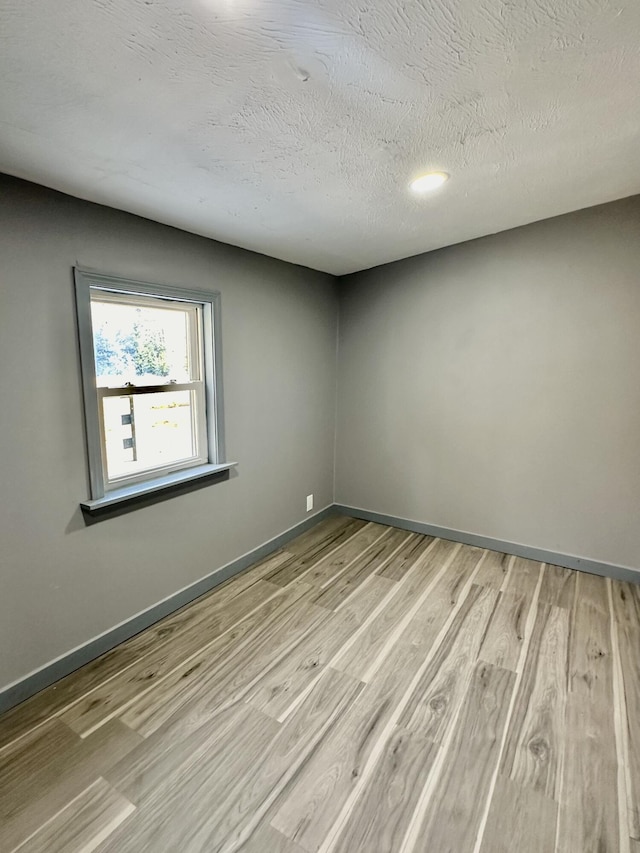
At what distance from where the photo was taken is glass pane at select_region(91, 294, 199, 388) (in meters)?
2.04

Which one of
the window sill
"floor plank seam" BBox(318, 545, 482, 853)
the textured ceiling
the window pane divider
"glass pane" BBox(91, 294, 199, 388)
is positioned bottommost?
"floor plank seam" BBox(318, 545, 482, 853)

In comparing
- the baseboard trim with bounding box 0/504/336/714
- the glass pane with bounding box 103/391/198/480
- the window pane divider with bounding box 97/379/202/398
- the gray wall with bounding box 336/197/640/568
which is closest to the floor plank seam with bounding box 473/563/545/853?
the gray wall with bounding box 336/197/640/568

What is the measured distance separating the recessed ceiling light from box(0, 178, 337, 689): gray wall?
1.26 meters

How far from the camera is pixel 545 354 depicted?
9.08ft

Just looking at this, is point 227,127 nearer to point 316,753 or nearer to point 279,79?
point 279,79

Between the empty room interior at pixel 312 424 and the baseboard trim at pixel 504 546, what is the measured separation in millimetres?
21

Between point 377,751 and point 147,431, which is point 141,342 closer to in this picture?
point 147,431

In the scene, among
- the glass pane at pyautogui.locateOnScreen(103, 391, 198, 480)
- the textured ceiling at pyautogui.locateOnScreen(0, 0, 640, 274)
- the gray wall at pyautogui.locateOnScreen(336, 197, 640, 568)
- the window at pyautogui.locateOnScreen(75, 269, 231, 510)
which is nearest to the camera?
the textured ceiling at pyautogui.locateOnScreen(0, 0, 640, 274)

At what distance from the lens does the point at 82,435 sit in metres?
1.92

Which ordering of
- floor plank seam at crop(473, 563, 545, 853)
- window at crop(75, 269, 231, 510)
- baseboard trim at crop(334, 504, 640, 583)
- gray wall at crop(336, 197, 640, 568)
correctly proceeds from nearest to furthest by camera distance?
floor plank seam at crop(473, 563, 545, 853), window at crop(75, 269, 231, 510), gray wall at crop(336, 197, 640, 568), baseboard trim at crop(334, 504, 640, 583)

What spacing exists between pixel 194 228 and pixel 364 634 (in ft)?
8.13

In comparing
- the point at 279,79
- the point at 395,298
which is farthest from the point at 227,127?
the point at 395,298

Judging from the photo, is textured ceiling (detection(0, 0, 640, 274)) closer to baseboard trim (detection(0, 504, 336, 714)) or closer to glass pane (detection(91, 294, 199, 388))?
glass pane (detection(91, 294, 199, 388))

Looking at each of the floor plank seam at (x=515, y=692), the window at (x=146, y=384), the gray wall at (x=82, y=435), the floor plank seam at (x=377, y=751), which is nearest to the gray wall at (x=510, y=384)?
the floor plank seam at (x=515, y=692)
